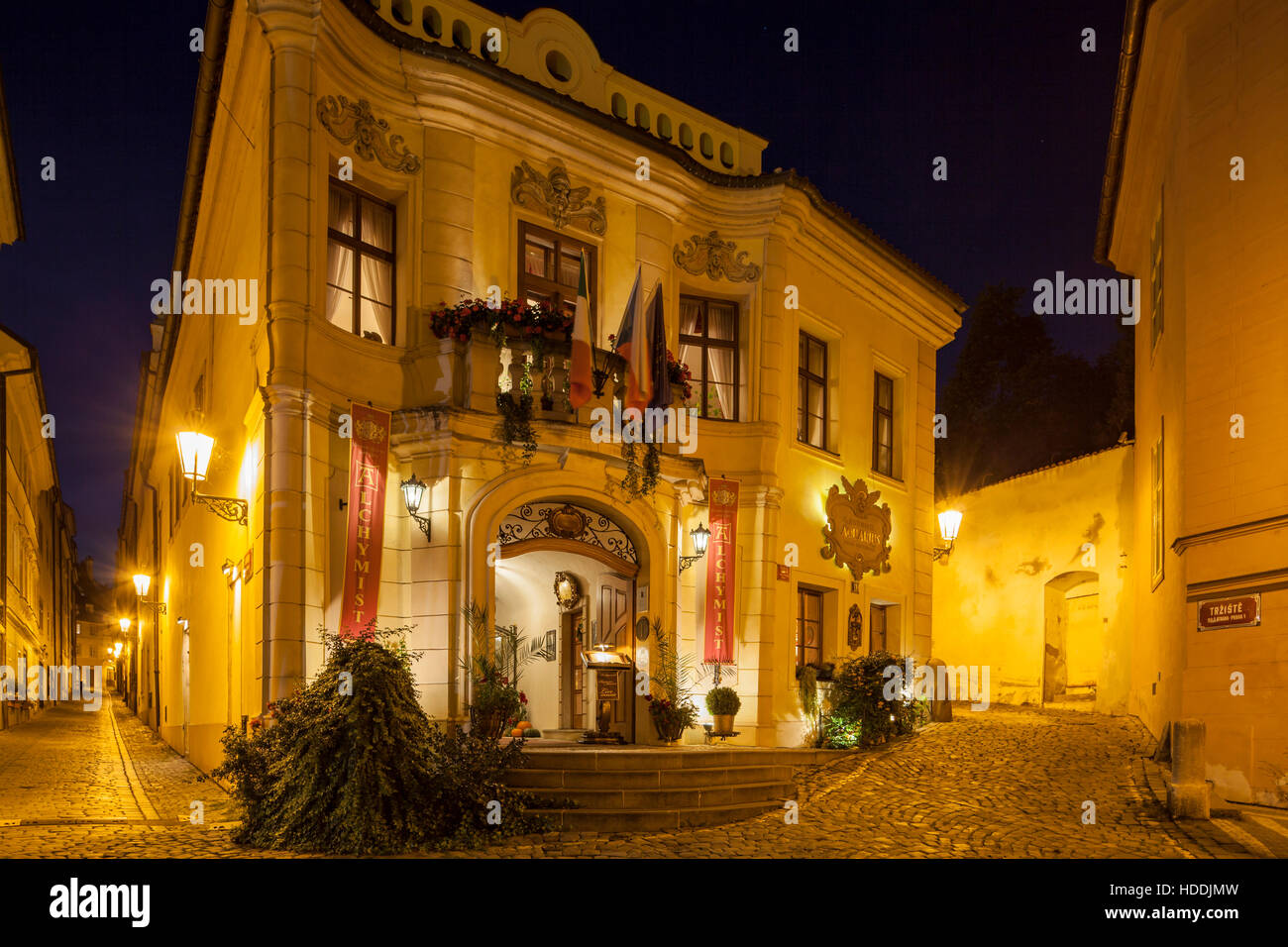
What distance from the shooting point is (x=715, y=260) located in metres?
17.0

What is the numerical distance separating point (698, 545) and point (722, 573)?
2.22 feet

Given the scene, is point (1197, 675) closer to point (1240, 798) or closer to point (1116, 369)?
point (1240, 798)

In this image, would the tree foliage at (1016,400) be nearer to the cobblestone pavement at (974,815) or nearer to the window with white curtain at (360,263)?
the cobblestone pavement at (974,815)

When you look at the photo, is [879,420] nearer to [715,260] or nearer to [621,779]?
[715,260]

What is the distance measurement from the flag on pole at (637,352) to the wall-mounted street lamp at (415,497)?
2.83m

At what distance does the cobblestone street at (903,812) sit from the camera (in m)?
A: 9.48

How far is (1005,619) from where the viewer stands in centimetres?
2314

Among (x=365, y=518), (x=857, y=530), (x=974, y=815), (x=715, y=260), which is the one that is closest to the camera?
(x=974, y=815)

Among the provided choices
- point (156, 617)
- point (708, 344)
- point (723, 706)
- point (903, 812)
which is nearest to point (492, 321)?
point (708, 344)

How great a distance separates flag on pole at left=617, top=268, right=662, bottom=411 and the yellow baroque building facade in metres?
0.57

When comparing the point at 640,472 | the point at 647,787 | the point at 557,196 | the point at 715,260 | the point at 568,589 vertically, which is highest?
the point at 557,196

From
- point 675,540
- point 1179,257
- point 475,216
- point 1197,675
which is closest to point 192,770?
point 675,540

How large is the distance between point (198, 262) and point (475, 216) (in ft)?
24.3

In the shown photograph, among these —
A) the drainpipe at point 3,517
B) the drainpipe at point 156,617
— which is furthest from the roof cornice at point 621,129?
the drainpipe at point 156,617
